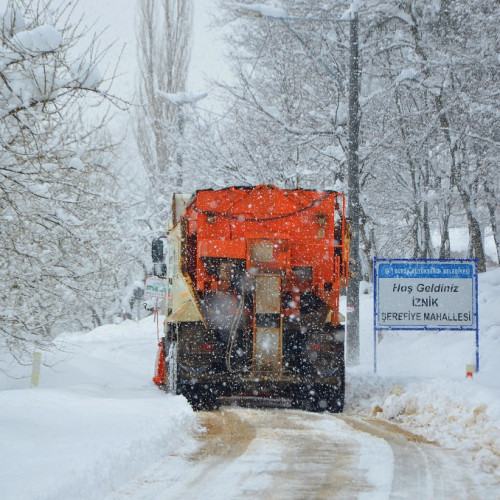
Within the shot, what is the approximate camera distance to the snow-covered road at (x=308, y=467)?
6418 millimetres

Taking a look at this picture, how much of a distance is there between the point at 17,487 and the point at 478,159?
18.1 m

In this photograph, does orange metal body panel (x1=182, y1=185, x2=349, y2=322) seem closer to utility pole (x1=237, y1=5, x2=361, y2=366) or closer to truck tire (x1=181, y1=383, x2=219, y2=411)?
truck tire (x1=181, y1=383, x2=219, y2=411)

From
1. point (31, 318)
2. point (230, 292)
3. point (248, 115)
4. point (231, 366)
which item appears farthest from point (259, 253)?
point (248, 115)

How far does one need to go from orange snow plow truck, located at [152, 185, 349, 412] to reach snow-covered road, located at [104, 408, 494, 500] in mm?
2269

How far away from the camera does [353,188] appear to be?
17500mm

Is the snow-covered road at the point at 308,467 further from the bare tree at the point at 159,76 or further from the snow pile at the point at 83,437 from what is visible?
the bare tree at the point at 159,76

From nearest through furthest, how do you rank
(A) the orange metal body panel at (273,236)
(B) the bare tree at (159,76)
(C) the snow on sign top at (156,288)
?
1. (A) the orange metal body panel at (273,236)
2. (C) the snow on sign top at (156,288)
3. (B) the bare tree at (159,76)

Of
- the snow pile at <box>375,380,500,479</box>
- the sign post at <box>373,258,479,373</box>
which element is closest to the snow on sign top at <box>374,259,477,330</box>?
the sign post at <box>373,258,479,373</box>

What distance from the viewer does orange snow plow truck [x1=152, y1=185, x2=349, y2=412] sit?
12.6 metres

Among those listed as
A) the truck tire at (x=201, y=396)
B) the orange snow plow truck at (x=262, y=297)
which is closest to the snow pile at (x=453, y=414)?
the orange snow plow truck at (x=262, y=297)

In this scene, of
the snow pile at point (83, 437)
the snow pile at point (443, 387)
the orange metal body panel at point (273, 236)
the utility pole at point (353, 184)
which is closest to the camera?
the snow pile at point (83, 437)

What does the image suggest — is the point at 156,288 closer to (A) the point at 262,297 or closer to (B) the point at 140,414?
(A) the point at 262,297

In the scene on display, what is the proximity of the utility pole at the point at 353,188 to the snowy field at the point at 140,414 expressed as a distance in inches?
45.8

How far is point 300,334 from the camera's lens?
1296 centimetres
